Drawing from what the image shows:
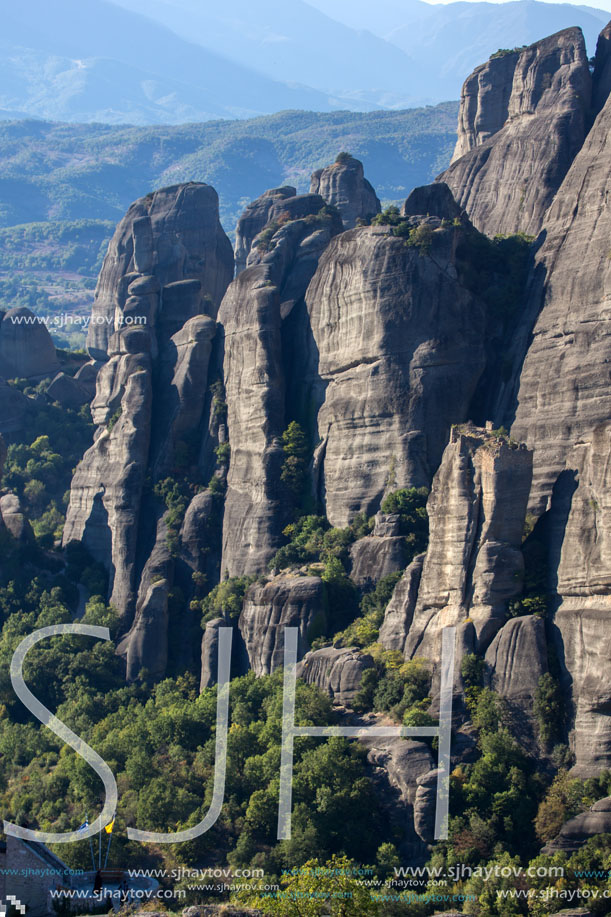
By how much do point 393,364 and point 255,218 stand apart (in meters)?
28.9

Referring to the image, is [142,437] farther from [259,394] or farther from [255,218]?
[255,218]

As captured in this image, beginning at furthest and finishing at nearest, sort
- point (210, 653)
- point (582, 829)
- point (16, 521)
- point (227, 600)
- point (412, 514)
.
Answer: point (16, 521) → point (227, 600) → point (210, 653) → point (412, 514) → point (582, 829)

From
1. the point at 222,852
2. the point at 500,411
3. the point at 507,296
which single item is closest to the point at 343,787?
the point at 222,852

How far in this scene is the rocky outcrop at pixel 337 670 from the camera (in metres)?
55.7

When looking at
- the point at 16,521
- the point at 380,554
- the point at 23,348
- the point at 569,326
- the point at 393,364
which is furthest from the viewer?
the point at 23,348

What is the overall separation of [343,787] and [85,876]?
8929 mm

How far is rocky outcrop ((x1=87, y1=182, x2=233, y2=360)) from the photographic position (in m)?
90.1

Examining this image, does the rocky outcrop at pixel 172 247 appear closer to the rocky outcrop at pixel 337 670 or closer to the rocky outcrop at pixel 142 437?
the rocky outcrop at pixel 142 437

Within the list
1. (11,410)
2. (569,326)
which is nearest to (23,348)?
(11,410)

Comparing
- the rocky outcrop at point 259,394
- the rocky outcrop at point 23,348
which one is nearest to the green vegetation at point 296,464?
the rocky outcrop at point 259,394

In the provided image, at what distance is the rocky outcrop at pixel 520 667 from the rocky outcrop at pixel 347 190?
130 feet

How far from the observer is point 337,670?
56.5 meters

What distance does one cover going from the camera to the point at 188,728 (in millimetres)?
59000

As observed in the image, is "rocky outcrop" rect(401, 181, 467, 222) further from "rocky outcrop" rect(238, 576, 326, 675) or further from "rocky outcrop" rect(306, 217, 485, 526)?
"rocky outcrop" rect(238, 576, 326, 675)
